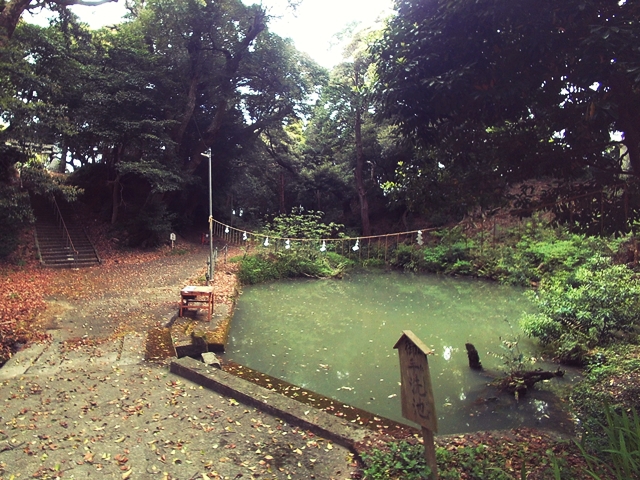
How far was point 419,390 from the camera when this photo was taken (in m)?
2.95

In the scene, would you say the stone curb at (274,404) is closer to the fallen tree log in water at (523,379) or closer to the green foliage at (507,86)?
the green foliage at (507,86)

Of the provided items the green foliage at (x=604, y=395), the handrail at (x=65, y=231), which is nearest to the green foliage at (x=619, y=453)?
the green foliage at (x=604, y=395)

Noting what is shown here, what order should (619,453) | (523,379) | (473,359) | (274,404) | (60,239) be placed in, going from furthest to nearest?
(60,239)
(473,359)
(523,379)
(274,404)
(619,453)

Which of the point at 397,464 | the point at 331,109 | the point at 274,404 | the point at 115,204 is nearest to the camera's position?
the point at 397,464

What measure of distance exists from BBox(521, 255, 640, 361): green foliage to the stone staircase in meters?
A: 13.9

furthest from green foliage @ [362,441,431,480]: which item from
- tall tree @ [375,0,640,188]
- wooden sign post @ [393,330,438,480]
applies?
tall tree @ [375,0,640,188]

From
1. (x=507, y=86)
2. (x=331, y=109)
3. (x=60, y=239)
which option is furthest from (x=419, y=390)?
(x=331, y=109)

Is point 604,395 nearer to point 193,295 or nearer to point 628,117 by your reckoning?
point 628,117

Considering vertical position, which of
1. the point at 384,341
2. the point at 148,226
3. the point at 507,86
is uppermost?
the point at 507,86

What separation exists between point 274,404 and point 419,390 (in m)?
2.00

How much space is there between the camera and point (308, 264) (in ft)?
49.8

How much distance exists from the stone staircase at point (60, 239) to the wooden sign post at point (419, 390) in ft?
46.1

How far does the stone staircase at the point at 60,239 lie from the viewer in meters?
14.3

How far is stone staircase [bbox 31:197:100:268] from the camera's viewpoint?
47.0 ft
